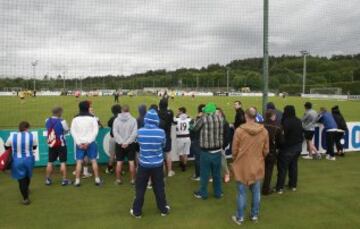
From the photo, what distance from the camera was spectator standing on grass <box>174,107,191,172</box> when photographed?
10.6m

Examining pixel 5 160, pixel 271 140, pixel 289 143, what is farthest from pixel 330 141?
pixel 5 160

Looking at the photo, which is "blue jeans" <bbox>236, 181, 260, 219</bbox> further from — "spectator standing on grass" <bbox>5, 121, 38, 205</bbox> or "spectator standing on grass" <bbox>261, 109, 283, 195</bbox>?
"spectator standing on grass" <bbox>5, 121, 38, 205</bbox>

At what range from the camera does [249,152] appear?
21.2 feet

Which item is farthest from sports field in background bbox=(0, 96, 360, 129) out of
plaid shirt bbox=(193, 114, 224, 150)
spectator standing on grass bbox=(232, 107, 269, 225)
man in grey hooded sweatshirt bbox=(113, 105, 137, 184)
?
spectator standing on grass bbox=(232, 107, 269, 225)

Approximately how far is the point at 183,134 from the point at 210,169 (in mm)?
2846

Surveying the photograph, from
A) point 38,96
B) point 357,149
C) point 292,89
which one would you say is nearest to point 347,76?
point 292,89

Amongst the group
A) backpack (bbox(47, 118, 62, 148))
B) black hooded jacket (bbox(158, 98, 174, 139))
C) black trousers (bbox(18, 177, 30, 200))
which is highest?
black hooded jacket (bbox(158, 98, 174, 139))

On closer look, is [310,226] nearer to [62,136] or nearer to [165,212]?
[165,212]

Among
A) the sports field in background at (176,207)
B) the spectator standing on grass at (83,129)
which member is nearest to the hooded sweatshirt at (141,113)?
the spectator standing on grass at (83,129)

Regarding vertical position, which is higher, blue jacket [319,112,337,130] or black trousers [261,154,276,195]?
blue jacket [319,112,337,130]

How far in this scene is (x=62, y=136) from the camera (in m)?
9.02

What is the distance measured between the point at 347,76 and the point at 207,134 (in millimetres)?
86709

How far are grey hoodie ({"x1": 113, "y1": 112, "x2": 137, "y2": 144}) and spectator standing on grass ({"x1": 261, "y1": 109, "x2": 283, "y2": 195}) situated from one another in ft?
9.48

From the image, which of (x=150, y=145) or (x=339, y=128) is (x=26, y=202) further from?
(x=339, y=128)
